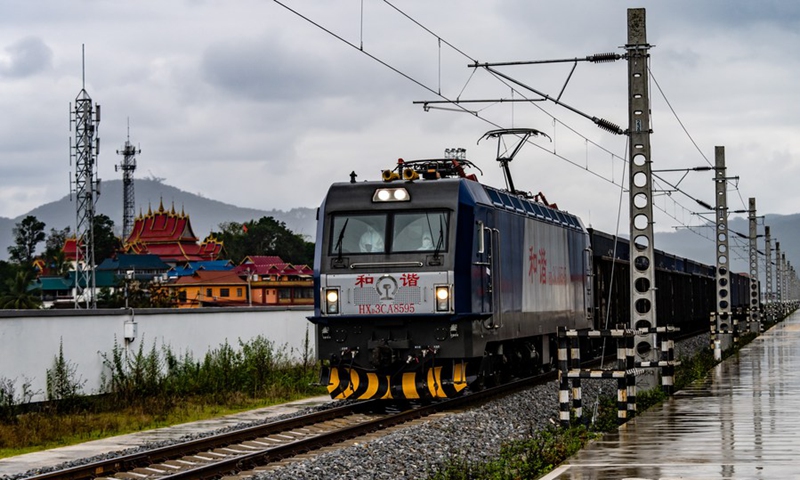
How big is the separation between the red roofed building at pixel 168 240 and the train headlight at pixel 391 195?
149 m

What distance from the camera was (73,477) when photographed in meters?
12.5

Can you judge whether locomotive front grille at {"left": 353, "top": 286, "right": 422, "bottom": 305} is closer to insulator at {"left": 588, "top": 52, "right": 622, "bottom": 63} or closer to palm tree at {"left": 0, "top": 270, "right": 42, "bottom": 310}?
insulator at {"left": 588, "top": 52, "right": 622, "bottom": 63}

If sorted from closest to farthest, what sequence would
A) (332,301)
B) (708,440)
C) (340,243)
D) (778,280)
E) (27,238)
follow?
1. (708,440)
2. (332,301)
3. (340,243)
4. (778,280)
5. (27,238)

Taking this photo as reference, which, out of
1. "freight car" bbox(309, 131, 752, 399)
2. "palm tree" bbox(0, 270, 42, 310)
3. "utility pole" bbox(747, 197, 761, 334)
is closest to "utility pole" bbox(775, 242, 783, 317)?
"utility pole" bbox(747, 197, 761, 334)

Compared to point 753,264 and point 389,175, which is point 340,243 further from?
point 753,264

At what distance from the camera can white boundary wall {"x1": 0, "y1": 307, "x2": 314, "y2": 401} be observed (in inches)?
756

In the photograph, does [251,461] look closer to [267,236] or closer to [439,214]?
[439,214]

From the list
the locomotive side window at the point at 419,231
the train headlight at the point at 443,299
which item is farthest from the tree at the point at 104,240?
the train headlight at the point at 443,299

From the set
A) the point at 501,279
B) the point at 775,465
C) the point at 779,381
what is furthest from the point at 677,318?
the point at 775,465

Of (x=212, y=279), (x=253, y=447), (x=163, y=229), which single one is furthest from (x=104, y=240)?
(x=253, y=447)

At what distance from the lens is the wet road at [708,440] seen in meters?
11.5

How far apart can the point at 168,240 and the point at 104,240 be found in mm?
21236

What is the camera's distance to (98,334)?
70.0 ft

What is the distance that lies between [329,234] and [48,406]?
207 inches
